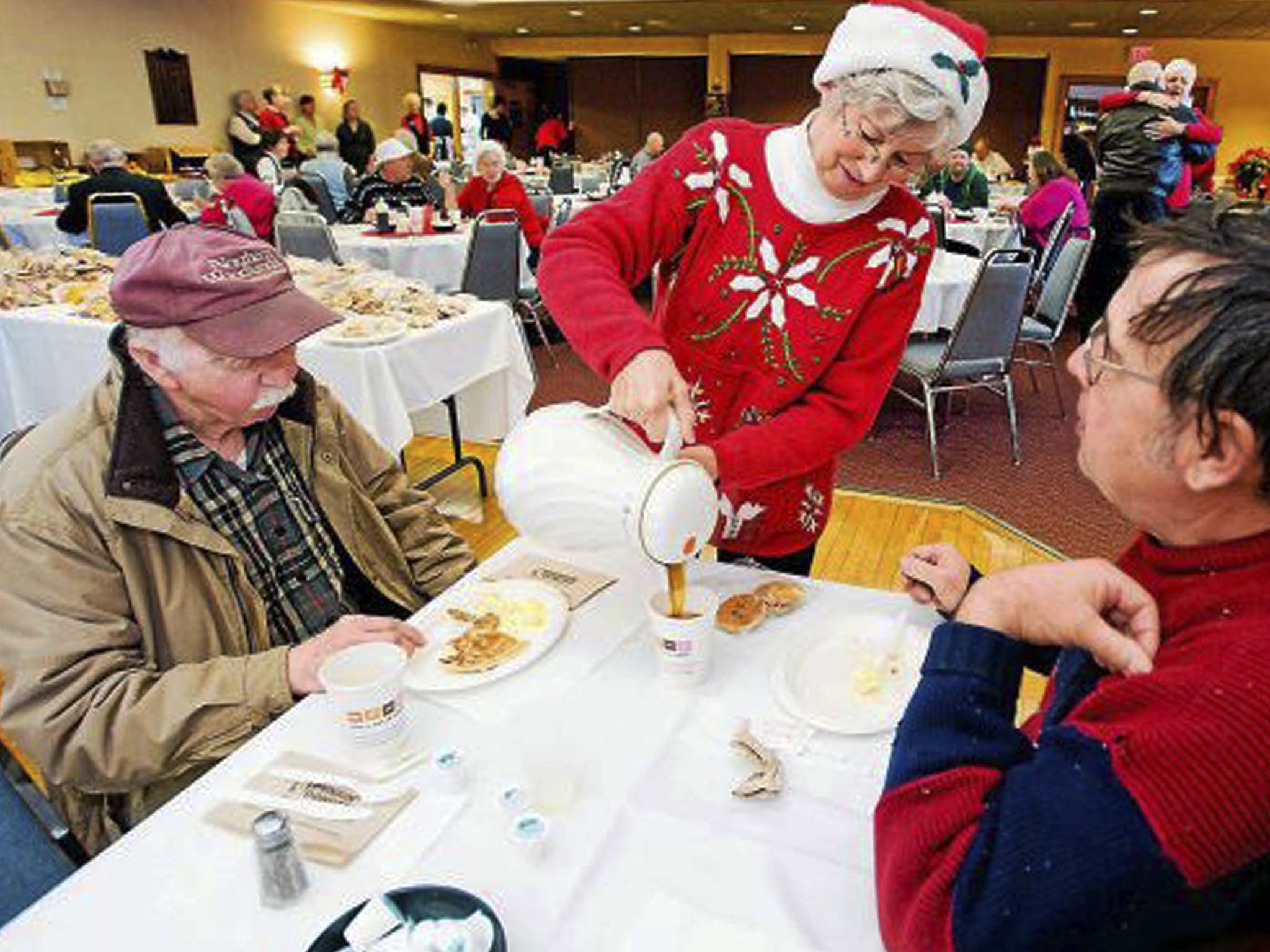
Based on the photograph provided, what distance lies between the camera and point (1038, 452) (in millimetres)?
4379

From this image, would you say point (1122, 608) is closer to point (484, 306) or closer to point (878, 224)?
point (878, 224)

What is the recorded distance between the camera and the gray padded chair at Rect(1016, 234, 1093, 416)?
14.6 ft

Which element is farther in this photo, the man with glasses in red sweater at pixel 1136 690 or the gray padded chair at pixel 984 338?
the gray padded chair at pixel 984 338

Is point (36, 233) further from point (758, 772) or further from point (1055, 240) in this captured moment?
point (758, 772)

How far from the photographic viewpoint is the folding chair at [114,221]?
5977mm

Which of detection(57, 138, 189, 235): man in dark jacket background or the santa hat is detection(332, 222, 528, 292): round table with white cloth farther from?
the santa hat

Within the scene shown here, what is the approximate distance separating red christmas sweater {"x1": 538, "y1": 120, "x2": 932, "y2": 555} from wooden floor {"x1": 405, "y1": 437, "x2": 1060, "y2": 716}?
5.41 ft

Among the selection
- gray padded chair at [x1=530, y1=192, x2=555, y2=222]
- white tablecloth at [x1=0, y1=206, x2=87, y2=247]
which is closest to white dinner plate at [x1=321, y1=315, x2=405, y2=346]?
gray padded chair at [x1=530, y1=192, x2=555, y2=222]

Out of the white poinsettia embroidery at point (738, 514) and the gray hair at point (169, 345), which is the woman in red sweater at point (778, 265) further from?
the gray hair at point (169, 345)

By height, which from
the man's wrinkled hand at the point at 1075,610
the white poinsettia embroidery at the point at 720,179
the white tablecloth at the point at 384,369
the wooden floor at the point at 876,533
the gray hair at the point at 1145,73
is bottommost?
the wooden floor at the point at 876,533

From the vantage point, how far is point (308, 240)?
5.21m

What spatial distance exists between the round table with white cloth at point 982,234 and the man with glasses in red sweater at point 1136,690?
21.9ft

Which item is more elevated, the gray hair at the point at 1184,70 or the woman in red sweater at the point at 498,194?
the gray hair at the point at 1184,70

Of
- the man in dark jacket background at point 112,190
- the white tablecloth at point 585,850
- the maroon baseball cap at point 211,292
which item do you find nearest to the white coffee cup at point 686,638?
the white tablecloth at point 585,850
